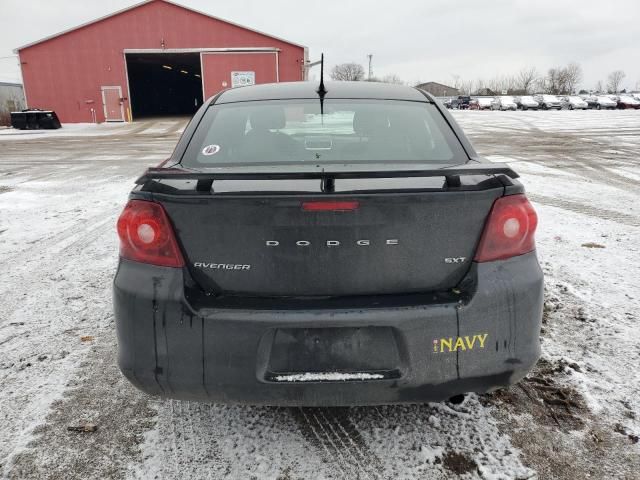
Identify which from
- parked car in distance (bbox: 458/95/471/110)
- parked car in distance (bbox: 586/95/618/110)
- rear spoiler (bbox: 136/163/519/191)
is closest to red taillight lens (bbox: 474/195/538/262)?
rear spoiler (bbox: 136/163/519/191)

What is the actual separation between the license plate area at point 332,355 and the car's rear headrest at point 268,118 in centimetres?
133

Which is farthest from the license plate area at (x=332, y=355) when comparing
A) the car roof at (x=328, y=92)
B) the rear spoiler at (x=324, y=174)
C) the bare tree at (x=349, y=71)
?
the bare tree at (x=349, y=71)

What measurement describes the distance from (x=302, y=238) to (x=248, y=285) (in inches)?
11.1

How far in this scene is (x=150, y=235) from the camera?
1.87m

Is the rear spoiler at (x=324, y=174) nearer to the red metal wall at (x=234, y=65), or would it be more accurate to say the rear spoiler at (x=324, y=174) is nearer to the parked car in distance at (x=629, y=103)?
the red metal wall at (x=234, y=65)

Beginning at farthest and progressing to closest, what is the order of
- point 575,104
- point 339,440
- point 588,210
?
1. point 575,104
2. point 588,210
3. point 339,440

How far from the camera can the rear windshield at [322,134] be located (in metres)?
2.40

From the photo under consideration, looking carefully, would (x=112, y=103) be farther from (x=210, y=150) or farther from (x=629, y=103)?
(x=629, y=103)

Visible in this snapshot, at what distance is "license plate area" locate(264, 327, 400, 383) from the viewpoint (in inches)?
70.4

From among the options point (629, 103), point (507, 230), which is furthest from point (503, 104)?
point (507, 230)

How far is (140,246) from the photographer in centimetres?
189

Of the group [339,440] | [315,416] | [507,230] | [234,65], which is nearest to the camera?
[507,230]

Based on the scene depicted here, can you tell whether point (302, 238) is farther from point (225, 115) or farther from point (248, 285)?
point (225, 115)

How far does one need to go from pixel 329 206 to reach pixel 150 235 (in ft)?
2.34
